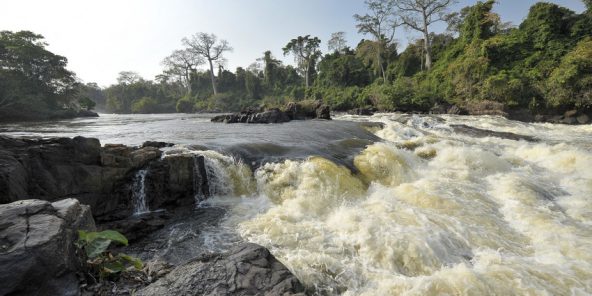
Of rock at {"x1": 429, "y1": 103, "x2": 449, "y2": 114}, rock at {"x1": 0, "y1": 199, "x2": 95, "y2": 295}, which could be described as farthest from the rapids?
rock at {"x1": 429, "y1": 103, "x2": 449, "y2": 114}

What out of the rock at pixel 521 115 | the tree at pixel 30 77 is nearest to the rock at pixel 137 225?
the rock at pixel 521 115

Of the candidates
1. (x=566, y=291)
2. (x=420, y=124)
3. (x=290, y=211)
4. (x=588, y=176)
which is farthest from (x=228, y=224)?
(x=420, y=124)

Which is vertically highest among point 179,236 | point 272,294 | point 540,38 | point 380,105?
point 540,38

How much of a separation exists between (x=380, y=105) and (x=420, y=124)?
9.58 metres

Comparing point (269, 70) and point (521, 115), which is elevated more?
point (269, 70)

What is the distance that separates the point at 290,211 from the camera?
646 centimetres

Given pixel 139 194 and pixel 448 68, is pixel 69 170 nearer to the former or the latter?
pixel 139 194

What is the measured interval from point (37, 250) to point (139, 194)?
470 cm

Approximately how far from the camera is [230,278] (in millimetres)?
2910

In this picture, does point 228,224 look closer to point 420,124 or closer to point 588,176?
point 588,176

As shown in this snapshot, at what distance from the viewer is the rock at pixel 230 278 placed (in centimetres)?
279

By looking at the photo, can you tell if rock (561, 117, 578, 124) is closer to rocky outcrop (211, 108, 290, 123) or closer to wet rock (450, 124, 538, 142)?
wet rock (450, 124, 538, 142)

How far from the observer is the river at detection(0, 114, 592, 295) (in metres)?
3.99

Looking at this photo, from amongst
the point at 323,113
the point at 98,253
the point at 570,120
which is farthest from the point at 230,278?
the point at 570,120
